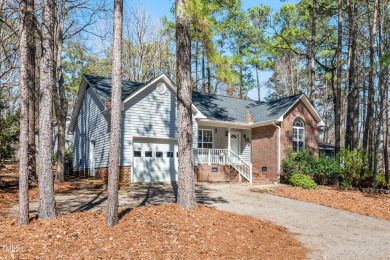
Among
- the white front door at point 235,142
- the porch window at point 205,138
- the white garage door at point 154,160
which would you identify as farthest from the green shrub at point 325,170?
the white garage door at point 154,160

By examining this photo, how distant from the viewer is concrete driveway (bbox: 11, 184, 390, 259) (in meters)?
6.43

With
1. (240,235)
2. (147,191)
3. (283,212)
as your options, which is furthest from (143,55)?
(240,235)

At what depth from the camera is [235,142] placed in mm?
21094

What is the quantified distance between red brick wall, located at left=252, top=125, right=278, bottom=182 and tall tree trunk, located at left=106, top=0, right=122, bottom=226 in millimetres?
13738

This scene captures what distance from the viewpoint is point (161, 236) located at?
19.7ft

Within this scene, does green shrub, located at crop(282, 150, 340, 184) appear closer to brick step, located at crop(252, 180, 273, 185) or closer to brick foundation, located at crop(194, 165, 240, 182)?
brick step, located at crop(252, 180, 273, 185)

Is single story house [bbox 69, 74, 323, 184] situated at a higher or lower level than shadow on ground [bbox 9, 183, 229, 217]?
higher

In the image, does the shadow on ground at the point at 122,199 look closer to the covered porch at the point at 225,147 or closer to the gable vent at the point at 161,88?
the covered porch at the point at 225,147

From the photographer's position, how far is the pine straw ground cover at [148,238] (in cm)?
523

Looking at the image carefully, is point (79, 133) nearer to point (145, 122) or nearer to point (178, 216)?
point (145, 122)

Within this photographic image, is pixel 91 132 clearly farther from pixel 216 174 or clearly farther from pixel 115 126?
pixel 115 126

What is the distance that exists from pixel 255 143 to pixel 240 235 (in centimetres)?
1415

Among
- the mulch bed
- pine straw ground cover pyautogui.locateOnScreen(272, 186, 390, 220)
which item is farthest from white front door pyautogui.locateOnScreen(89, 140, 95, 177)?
the mulch bed

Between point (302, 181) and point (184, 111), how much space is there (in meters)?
10.3
